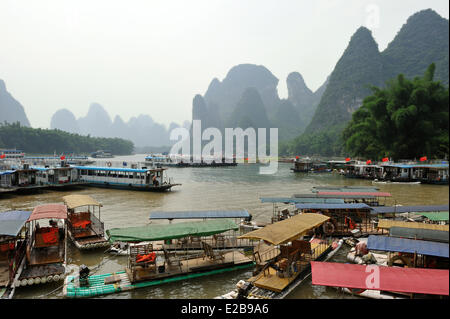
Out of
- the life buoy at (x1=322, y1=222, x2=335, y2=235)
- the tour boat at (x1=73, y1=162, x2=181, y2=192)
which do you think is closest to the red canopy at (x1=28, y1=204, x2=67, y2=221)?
the life buoy at (x1=322, y1=222, x2=335, y2=235)

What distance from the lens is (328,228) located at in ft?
43.3

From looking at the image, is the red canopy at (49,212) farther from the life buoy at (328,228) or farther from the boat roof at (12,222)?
the life buoy at (328,228)

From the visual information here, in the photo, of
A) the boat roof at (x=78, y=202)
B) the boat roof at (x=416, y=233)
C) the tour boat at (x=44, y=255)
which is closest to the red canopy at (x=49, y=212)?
the tour boat at (x=44, y=255)

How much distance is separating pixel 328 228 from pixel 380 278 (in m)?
7.45

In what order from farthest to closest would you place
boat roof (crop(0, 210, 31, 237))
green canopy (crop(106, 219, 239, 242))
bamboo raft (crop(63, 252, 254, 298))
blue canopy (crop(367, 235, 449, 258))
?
green canopy (crop(106, 219, 239, 242)) < boat roof (crop(0, 210, 31, 237)) < bamboo raft (crop(63, 252, 254, 298)) < blue canopy (crop(367, 235, 449, 258))

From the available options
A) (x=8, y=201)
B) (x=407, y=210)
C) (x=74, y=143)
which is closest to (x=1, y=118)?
(x=74, y=143)

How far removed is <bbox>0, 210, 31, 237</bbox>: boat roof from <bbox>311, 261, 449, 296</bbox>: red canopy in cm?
878

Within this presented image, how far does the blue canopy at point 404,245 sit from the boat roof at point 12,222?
33.9 feet

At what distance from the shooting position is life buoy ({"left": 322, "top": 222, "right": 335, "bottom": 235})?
12977 mm

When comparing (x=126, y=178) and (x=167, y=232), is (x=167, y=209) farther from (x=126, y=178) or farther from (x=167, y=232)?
(x=167, y=232)

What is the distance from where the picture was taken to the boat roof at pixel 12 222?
8820 mm

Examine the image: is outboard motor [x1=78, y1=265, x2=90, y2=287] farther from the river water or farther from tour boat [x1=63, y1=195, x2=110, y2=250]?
tour boat [x1=63, y1=195, x2=110, y2=250]

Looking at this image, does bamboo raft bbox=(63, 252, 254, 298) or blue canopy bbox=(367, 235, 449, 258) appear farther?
bamboo raft bbox=(63, 252, 254, 298)
